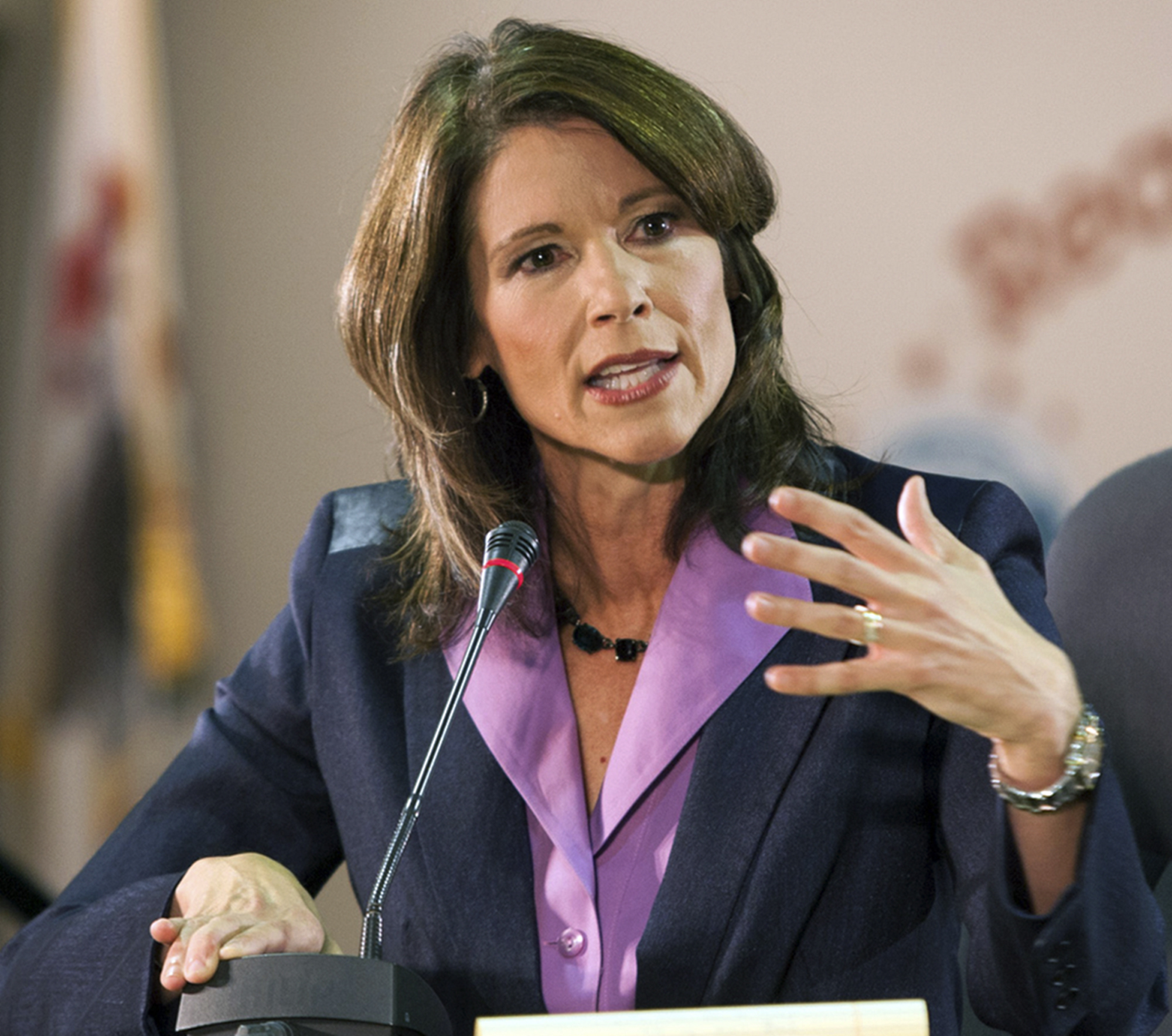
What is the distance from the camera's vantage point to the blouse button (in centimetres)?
131

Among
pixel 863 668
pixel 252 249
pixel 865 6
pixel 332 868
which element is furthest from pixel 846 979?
pixel 252 249

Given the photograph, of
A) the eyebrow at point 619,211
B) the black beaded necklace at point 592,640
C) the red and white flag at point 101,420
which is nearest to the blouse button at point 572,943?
the black beaded necklace at point 592,640

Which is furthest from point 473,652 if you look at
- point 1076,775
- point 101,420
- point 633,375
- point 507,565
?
point 101,420

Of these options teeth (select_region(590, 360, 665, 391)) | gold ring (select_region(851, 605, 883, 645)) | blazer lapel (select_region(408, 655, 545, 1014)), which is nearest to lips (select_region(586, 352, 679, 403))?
teeth (select_region(590, 360, 665, 391))

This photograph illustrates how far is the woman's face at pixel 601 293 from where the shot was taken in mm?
1385

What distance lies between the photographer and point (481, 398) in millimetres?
1686

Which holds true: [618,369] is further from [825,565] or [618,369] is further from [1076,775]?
[1076,775]

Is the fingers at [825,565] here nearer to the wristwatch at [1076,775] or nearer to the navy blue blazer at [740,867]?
the wristwatch at [1076,775]

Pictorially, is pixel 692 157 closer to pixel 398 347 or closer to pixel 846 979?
pixel 398 347

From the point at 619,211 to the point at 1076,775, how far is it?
749 mm

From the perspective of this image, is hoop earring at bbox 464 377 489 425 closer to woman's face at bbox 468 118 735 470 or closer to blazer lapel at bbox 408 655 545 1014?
woman's face at bbox 468 118 735 470

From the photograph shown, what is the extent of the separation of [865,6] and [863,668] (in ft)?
4.93

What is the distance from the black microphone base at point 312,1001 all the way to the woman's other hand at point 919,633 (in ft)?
1.25

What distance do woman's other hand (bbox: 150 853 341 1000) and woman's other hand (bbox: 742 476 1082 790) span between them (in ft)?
1.71
